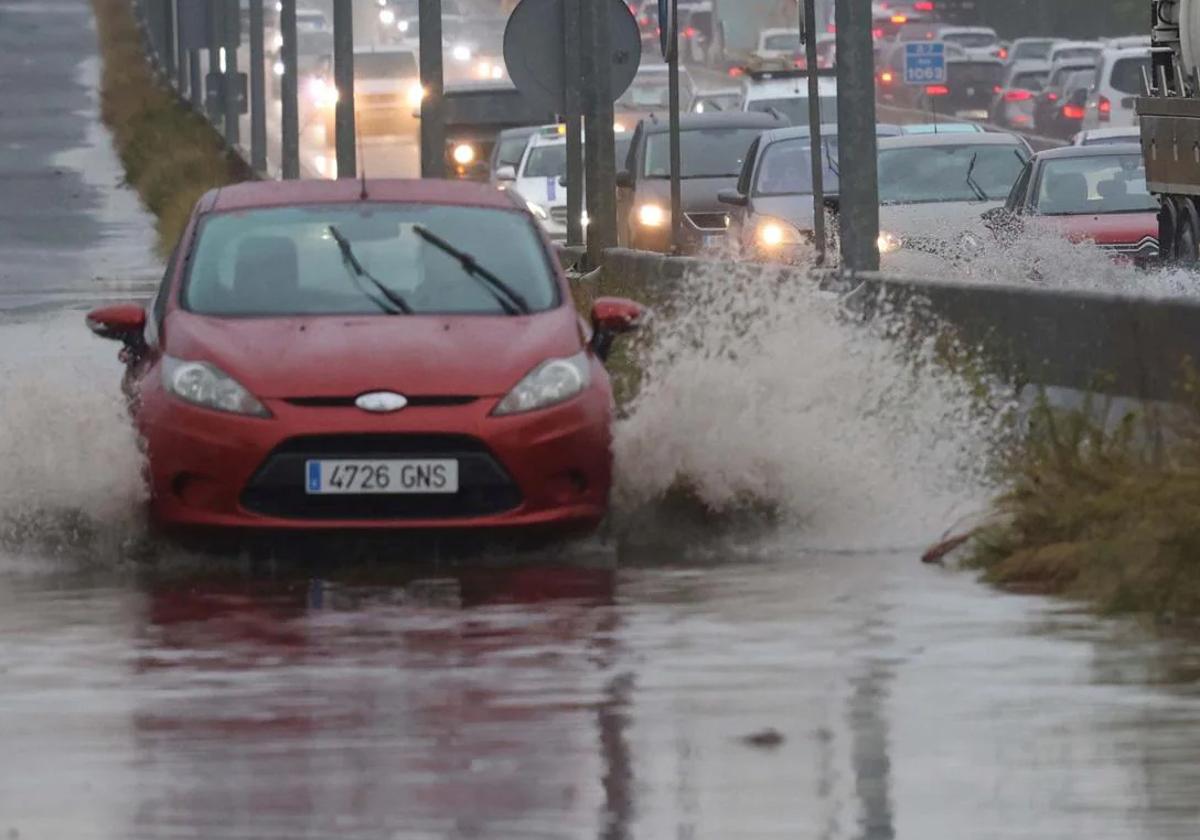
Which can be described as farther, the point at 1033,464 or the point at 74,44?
the point at 74,44

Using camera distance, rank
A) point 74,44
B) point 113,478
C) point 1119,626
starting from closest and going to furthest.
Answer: point 1119,626 → point 113,478 → point 74,44

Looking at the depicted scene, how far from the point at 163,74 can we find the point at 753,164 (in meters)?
61.0

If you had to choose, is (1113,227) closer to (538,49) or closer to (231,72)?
(538,49)

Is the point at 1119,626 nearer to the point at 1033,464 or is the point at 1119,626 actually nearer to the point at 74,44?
the point at 1033,464

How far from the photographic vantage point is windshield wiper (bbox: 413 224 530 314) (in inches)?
484

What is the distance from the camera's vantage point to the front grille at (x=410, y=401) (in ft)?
37.2

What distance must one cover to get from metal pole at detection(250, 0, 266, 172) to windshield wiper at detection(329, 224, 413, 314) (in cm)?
3780

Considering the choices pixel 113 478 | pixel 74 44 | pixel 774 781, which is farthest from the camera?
pixel 74 44

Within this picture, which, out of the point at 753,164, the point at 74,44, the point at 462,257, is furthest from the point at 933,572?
the point at 74,44

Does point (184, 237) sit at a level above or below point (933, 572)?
above

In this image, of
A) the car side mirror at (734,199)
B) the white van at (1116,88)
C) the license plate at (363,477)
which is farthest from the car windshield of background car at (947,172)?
the white van at (1116,88)

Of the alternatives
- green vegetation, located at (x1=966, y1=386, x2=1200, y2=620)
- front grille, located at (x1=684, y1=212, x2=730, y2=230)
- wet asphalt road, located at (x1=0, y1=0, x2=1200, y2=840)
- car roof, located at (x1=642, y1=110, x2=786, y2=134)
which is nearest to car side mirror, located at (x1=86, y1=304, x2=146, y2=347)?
wet asphalt road, located at (x1=0, y1=0, x2=1200, y2=840)

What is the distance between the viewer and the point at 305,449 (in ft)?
37.1

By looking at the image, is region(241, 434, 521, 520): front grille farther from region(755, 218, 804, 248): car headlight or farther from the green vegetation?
region(755, 218, 804, 248): car headlight
